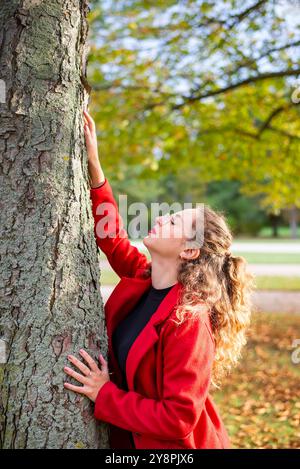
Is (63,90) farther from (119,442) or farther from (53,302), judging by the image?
(119,442)

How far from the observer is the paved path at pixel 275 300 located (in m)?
13.0

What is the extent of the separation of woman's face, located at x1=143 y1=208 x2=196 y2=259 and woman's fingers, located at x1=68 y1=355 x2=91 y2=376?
2.07 ft

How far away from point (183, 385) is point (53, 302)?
646 mm

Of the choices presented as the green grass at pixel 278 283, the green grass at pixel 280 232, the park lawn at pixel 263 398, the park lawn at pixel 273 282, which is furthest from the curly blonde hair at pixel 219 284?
the green grass at pixel 280 232

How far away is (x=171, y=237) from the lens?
2607 mm

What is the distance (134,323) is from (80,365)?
398 millimetres

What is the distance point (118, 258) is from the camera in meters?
3.04

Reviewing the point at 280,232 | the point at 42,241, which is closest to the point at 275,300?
the point at 42,241

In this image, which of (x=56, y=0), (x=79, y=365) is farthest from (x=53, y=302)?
(x=56, y=0)

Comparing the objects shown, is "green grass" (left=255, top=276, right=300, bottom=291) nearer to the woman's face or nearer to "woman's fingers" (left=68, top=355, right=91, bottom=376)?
the woman's face

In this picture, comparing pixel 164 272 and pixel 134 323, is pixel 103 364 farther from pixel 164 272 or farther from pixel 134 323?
pixel 164 272

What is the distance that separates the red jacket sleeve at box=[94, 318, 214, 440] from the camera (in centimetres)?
219

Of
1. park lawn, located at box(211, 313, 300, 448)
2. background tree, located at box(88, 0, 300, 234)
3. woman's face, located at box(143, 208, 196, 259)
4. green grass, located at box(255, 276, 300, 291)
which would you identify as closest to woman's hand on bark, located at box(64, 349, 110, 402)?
woman's face, located at box(143, 208, 196, 259)

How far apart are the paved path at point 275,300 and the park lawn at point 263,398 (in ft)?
10.9
